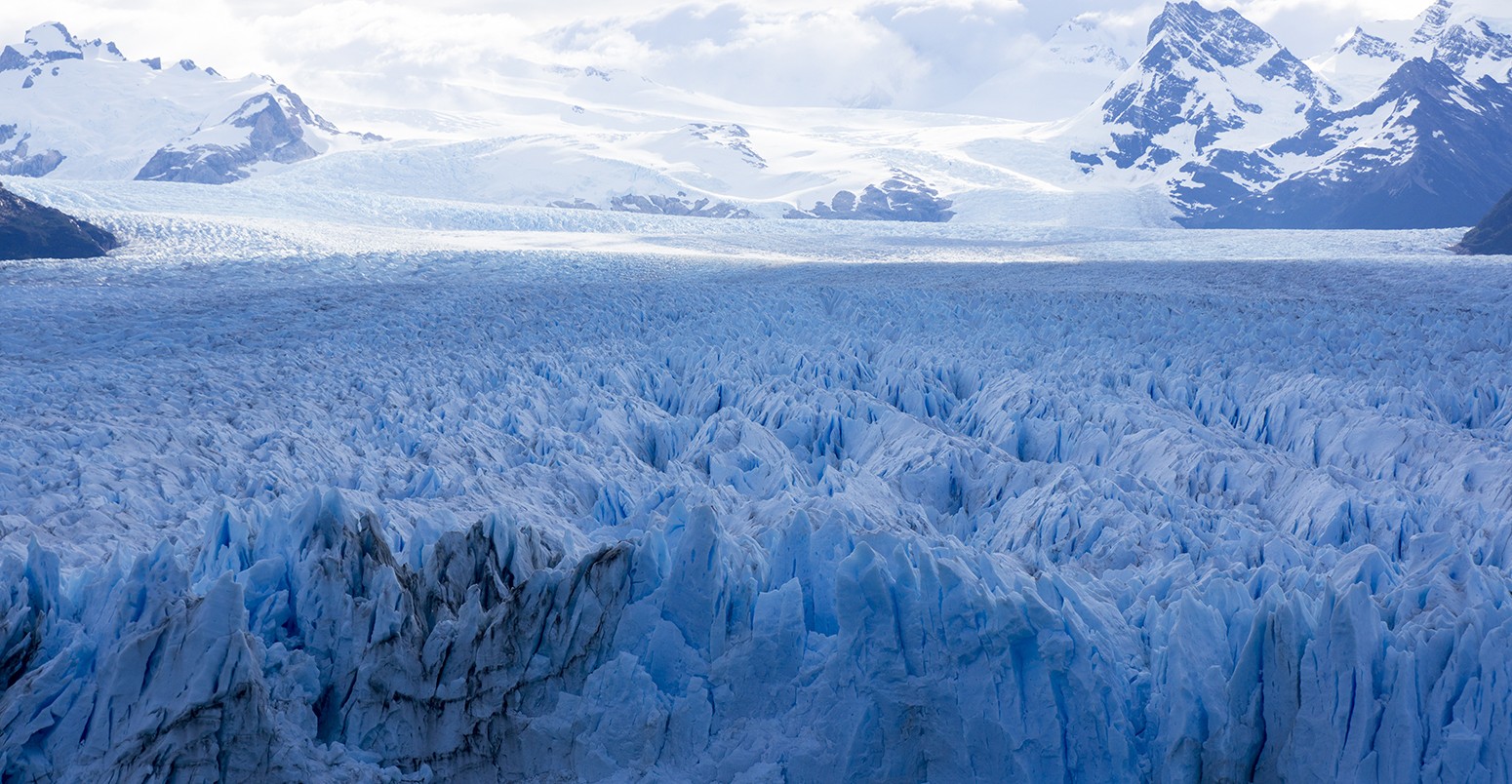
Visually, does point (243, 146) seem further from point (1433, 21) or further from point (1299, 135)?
point (1433, 21)

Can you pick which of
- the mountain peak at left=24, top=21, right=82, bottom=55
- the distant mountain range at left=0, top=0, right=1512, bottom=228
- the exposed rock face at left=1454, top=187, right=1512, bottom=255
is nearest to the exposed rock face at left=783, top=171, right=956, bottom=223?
the distant mountain range at left=0, top=0, right=1512, bottom=228

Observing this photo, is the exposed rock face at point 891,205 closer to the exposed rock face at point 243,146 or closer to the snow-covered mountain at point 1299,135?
the snow-covered mountain at point 1299,135

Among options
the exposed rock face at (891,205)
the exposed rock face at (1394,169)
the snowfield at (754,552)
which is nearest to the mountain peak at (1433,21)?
the exposed rock face at (1394,169)

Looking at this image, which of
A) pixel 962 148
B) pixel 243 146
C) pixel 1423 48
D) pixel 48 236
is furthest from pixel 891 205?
pixel 1423 48

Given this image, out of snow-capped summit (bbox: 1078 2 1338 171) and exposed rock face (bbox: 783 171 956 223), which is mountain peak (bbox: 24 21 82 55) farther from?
snow-capped summit (bbox: 1078 2 1338 171)

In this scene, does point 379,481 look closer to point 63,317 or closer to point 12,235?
point 63,317

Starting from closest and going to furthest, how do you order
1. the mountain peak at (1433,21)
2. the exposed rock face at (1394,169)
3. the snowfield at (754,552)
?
the snowfield at (754,552) < the exposed rock face at (1394,169) < the mountain peak at (1433,21)
